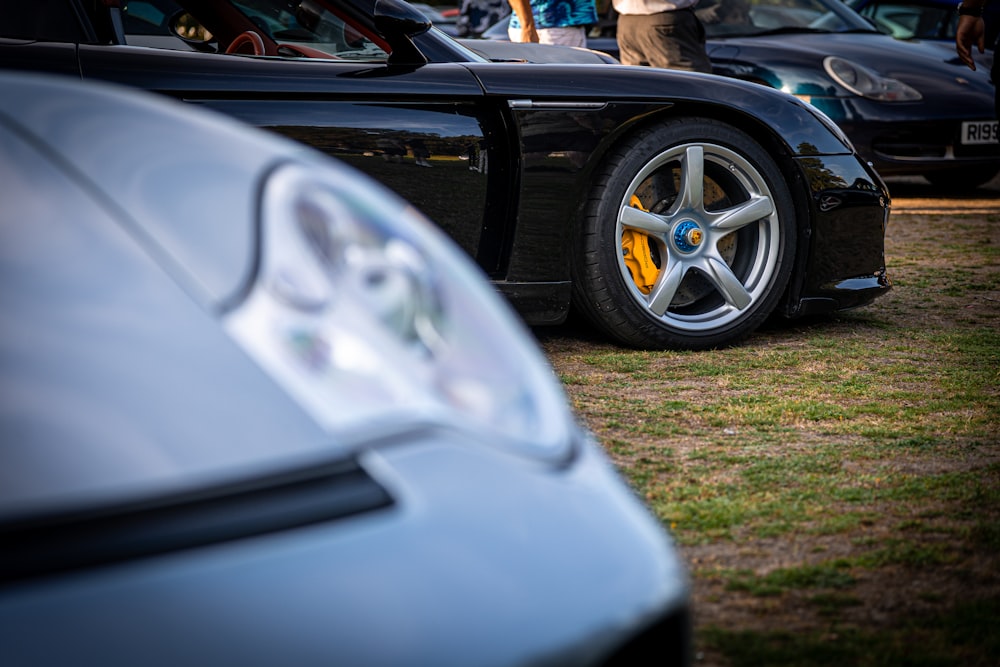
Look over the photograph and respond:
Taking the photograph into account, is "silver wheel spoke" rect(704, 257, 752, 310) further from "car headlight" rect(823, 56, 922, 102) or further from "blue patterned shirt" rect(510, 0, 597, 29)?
"car headlight" rect(823, 56, 922, 102)

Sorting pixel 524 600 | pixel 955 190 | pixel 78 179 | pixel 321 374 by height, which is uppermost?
pixel 78 179

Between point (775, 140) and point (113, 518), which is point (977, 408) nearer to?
point (775, 140)

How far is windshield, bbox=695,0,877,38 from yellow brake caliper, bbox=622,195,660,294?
448 centimetres

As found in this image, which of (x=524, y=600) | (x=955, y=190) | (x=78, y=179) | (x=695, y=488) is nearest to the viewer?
(x=524, y=600)

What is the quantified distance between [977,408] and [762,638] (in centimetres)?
153

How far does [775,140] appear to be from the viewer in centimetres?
349

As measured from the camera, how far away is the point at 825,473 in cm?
241

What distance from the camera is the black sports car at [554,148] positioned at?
2953 mm

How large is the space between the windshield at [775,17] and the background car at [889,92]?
0.26 m

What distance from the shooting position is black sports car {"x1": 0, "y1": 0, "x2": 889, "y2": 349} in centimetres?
295

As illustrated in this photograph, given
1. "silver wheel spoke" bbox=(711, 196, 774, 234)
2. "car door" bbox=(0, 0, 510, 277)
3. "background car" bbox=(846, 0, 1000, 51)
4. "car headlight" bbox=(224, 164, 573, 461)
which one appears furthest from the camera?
"background car" bbox=(846, 0, 1000, 51)

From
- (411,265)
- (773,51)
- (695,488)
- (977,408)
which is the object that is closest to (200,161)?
(411,265)

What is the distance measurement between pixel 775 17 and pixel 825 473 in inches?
239

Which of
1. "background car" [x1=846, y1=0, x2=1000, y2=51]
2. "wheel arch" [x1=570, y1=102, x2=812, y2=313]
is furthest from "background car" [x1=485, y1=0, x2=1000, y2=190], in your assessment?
"wheel arch" [x1=570, y1=102, x2=812, y2=313]
